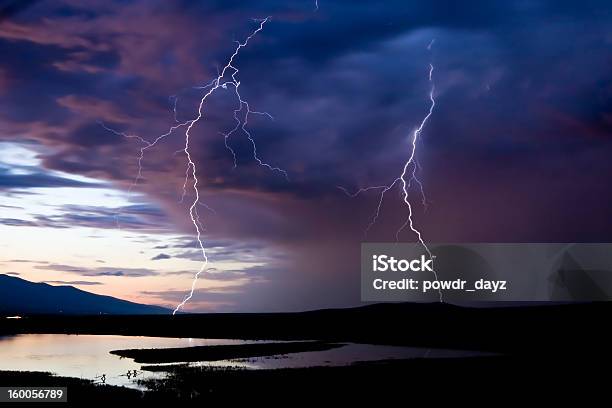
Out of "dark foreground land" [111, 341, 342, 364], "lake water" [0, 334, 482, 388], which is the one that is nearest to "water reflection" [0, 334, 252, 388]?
"lake water" [0, 334, 482, 388]

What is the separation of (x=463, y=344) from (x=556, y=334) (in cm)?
1100

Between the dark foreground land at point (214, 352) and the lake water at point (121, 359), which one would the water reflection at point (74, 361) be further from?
the dark foreground land at point (214, 352)

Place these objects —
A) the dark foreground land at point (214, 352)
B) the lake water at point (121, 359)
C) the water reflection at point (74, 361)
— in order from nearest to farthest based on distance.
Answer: the water reflection at point (74, 361) → the lake water at point (121, 359) → the dark foreground land at point (214, 352)

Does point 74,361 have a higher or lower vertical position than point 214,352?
lower

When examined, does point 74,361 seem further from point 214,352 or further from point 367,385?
point 367,385

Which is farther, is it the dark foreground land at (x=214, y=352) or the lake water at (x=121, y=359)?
the dark foreground land at (x=214, y=352)

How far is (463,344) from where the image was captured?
40812 mm

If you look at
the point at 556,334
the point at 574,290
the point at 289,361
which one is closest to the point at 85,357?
the point at 289,361

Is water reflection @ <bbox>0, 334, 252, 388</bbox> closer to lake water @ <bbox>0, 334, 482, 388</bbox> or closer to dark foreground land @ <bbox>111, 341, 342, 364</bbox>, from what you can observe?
lake water @ <bbox>0, 334, 482, 388</bbox>

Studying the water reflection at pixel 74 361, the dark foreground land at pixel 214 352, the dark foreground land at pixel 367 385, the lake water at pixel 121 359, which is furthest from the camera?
the dark foreground land at pixel 214 352

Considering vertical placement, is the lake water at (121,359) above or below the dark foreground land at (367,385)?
above

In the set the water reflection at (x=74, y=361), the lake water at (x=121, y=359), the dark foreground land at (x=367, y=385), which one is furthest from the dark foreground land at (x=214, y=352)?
the dark foreground land at (x=367, y=385)

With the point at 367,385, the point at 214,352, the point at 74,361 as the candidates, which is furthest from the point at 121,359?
the point at 367,385

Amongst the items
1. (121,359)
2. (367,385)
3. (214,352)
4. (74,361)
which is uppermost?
(214,352)
